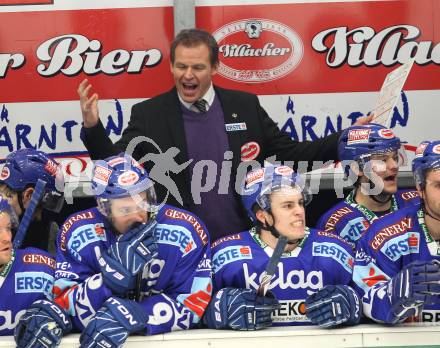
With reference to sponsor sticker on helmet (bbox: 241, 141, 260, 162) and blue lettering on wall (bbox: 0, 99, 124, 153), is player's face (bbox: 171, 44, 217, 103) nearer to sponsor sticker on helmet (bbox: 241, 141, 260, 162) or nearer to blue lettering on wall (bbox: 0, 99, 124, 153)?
sponsor sticker on helmet (bbox: 241, 141, 260, 162)

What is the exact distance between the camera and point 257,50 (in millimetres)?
6070

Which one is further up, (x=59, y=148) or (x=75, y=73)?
(x=75, y=73)

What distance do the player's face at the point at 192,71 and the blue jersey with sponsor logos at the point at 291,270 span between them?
90 cm

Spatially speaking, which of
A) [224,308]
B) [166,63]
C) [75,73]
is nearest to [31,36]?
[75,73]

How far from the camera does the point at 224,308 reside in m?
4.65

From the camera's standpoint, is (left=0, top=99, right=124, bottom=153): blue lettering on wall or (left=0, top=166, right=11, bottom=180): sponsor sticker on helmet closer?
(left=0, top=166, right=11, bottom=180): sponsor sticker on helmet

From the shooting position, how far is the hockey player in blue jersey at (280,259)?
4719mm

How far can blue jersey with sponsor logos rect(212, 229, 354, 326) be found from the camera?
16.0 feet

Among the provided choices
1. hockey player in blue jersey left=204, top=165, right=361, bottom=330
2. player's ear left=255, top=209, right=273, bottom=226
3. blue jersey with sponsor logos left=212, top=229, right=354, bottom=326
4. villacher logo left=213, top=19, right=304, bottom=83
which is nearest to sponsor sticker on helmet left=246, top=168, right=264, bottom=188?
hockey player in blue jersey left=204, top=165, right=361, bottom=330

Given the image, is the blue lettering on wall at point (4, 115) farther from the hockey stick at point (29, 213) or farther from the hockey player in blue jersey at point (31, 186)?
the hockey stick at point (29, 213)

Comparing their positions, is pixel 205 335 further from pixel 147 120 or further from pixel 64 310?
pixel 147 120

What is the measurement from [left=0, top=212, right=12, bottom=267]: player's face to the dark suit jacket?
80 cm

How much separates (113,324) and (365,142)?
1687 mm

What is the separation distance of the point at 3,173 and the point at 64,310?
120cm
